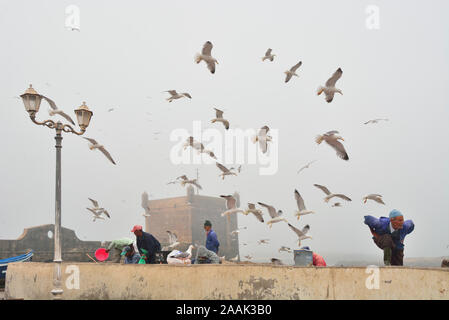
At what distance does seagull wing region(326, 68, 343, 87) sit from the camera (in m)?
11.5

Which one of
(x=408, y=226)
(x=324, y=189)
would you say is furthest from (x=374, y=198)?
(x=408, y=226)

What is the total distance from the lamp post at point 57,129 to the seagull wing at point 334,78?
6.67 metres

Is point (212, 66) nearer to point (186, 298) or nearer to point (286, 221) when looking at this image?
point (286, 221)

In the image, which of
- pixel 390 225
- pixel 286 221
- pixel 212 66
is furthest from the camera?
pixel 212 66

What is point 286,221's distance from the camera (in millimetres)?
11523

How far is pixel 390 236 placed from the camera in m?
7.90

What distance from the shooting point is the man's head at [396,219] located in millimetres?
7660

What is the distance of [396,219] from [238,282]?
10.4ft

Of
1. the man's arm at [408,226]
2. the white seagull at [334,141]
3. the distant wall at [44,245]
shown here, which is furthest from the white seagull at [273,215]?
the distant wall at [44,245]

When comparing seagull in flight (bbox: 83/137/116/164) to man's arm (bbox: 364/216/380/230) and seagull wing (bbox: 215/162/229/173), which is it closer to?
seagull wing (bbox: 215/162/229/173)

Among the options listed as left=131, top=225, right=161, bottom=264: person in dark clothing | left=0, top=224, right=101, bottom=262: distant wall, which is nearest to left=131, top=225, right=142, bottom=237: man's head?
left=131, top=225, right=161, bottom=264: person in dark clothing
